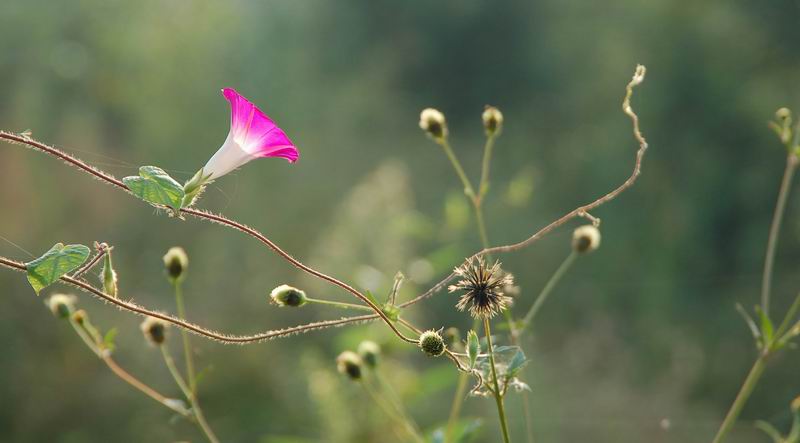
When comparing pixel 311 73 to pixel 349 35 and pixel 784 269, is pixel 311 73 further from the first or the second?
pixel 784 269

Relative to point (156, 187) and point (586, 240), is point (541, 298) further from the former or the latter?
point (156, 187)

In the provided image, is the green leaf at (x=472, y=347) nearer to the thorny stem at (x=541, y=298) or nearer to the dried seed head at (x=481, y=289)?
the dried seed head at (x=481, y=289)

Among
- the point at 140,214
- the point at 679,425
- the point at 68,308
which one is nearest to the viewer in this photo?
the point at 68,308

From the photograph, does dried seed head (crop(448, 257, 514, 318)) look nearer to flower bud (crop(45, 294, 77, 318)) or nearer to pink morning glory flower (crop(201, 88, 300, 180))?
pink morning glory flower (crop(201, 88, 300, 180))

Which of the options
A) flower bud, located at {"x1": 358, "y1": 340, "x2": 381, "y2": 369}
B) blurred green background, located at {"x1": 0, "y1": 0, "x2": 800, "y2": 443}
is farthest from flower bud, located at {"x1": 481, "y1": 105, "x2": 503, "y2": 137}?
blurred green background, located at {"x1": 0, "y1": 0, "x2": 800, "y2": 443}

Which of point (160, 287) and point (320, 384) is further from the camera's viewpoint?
point (160, 287)

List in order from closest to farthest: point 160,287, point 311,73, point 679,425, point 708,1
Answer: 1. point 679,425
2. point 160,287
3. point 708,1
4. point 311,73

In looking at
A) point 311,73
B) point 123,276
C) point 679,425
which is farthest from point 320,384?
point 311,73
